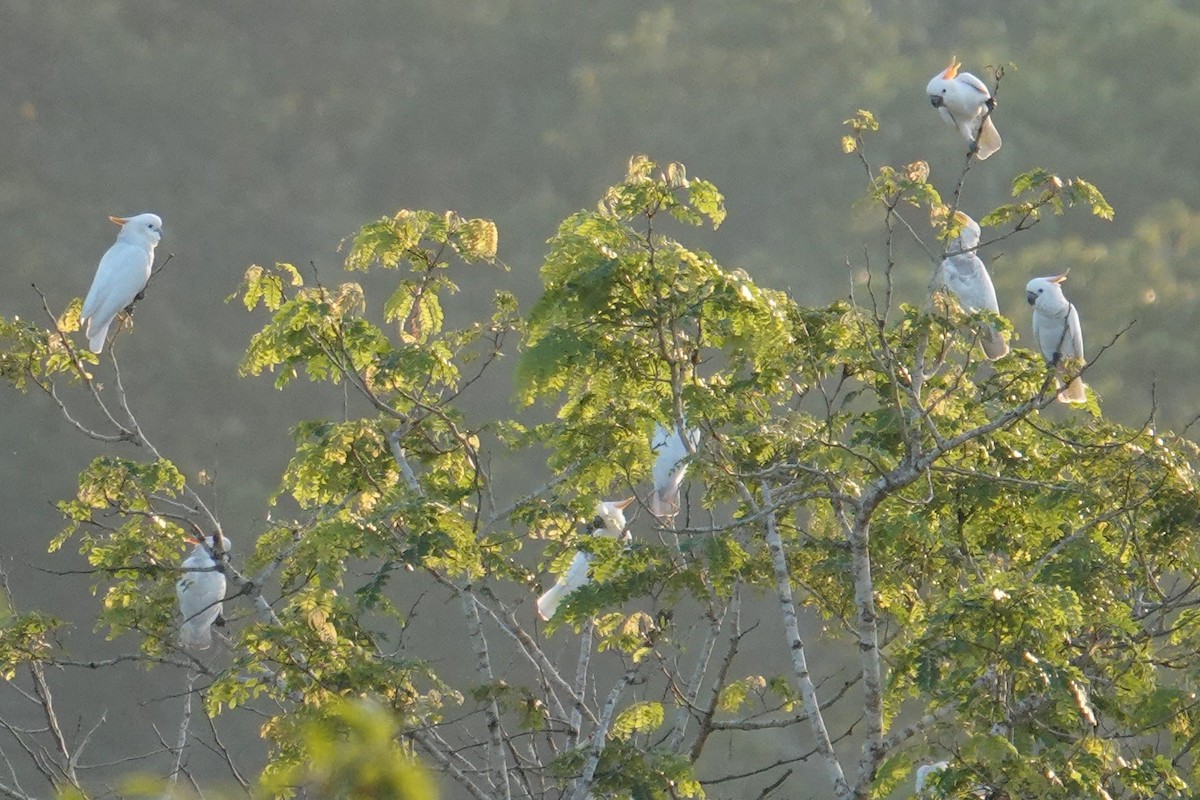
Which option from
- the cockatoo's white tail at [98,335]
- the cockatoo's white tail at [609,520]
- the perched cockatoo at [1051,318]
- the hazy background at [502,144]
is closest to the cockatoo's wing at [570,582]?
the cockatoo's white tail at [609,520]

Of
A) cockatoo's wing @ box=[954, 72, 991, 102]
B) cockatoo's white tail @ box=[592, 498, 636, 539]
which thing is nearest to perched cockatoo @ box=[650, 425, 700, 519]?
cockatoo's white tail @ box=[592, 498, 636, 539]

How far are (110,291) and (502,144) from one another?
5798mm

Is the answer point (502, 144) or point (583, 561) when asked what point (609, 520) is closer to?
point (583, 561)

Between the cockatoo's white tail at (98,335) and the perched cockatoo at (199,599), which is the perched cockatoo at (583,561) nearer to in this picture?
the perched cockatoo at (199,599)

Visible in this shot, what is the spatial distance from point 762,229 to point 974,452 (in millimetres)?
6945

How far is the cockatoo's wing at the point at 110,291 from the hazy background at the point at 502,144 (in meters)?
4.09

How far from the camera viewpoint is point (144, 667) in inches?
154

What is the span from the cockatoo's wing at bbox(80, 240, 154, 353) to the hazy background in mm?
4087

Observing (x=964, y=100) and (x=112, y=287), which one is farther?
(x=112, y=287)

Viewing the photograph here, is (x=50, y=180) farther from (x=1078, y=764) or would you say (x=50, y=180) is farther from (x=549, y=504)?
(x=1078, y=764)

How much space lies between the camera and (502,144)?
1072 cm

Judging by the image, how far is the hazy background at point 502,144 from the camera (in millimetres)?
9680

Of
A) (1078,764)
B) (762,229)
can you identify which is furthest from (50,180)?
(1078,764)

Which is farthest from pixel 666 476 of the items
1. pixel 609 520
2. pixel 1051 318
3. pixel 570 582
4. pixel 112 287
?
pixel 112 287
